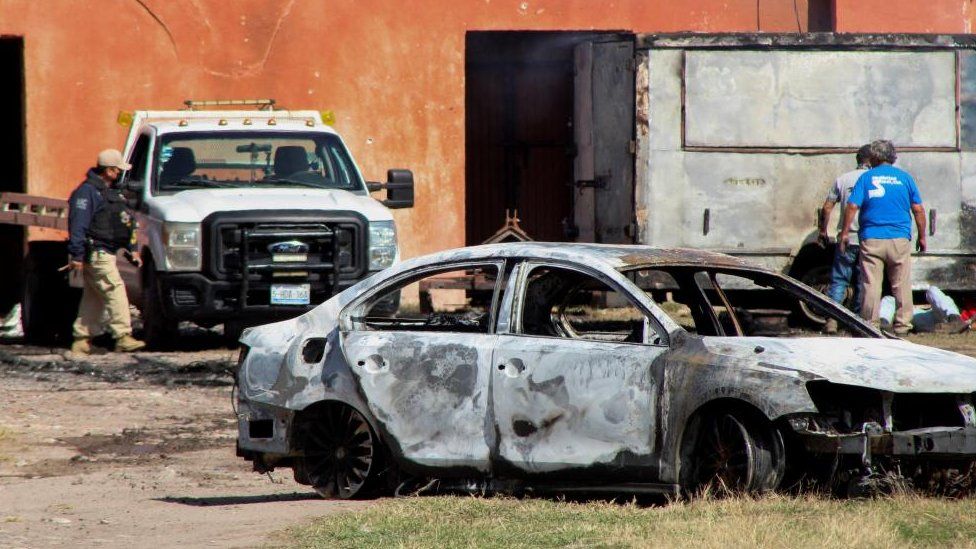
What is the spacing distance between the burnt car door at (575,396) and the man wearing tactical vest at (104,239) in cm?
766

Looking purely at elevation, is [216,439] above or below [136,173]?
below

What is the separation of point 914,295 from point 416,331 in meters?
9.61

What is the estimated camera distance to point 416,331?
26.8 ft

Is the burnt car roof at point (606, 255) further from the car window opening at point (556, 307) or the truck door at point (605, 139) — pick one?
the truck door at point (605, 139)

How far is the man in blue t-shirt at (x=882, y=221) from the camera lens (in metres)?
13.9

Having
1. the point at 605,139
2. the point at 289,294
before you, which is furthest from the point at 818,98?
the point at 289,294

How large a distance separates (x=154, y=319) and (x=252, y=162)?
1685 millimetres

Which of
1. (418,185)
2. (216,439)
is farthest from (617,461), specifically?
(418,185)

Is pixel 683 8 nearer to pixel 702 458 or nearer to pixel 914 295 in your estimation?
pixel 914 295

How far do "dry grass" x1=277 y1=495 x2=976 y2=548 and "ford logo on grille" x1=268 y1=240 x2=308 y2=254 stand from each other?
711 centimetres

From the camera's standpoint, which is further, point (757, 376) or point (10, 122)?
point (10, 122)

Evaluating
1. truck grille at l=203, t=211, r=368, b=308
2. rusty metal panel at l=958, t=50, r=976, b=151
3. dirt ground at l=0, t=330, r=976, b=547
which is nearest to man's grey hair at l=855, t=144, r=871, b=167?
rusty metal panel at l=958, t=50, r=976, b=151

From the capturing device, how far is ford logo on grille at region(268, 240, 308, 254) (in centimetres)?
1438

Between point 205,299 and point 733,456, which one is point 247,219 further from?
point 733,456
